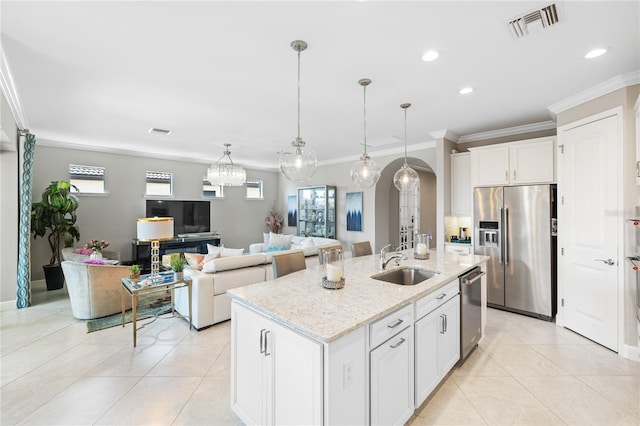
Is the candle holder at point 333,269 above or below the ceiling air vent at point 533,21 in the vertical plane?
below

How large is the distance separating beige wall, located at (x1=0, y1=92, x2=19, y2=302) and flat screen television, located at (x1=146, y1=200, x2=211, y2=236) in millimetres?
2295

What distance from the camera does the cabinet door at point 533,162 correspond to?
3.72 meters

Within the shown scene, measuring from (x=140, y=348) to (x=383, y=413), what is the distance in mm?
2625

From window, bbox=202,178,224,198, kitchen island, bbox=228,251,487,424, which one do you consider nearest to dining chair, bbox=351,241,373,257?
kitchen island, bbox=228,251,487,424

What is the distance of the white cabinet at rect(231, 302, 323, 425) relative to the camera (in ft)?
4.58

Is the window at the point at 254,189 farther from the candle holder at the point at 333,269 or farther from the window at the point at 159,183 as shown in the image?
the candle holder at the point at 333,269

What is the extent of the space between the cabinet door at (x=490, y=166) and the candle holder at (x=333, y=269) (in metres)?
3.19

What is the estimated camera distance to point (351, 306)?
→ 171cm

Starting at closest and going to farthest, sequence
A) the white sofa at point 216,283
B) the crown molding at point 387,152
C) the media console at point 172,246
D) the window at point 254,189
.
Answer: the white sofa at point 216,283
the crown molding at point 387,152
the media console at point 172,246
the window at point 254,189

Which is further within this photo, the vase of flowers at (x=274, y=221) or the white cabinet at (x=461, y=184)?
the vase of flowers at (x=274, y=221)

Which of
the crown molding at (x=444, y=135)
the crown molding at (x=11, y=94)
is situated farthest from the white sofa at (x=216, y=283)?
the crown molding at (x=444, y=135)

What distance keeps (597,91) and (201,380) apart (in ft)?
15.8

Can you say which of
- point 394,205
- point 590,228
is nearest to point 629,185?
point 590,228

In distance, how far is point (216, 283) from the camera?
3.53 metres
